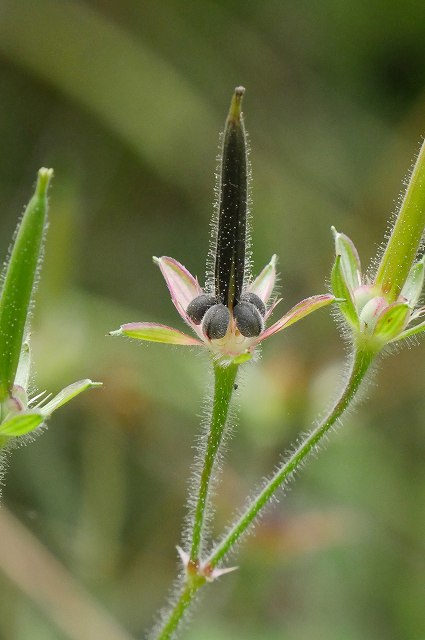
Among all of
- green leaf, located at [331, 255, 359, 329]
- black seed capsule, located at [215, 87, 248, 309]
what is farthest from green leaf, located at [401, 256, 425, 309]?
black seed capsule, located at [215, 87, 248, 309]

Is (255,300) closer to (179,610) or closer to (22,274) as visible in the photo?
(22,274)

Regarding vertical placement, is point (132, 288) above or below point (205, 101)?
below

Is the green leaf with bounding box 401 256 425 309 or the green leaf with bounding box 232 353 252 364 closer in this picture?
the green leaf with bounding box 232 353 252 364

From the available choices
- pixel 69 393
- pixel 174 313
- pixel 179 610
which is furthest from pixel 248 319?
pixel 174 313

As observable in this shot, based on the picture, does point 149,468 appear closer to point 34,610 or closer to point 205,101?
point 34,610

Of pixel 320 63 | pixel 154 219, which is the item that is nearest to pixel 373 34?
pixel 320 63

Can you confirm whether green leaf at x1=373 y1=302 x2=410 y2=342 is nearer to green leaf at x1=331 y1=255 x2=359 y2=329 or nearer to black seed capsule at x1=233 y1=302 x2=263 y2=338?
green leaf at x1=331 y1=255 x2=359 y2=329
